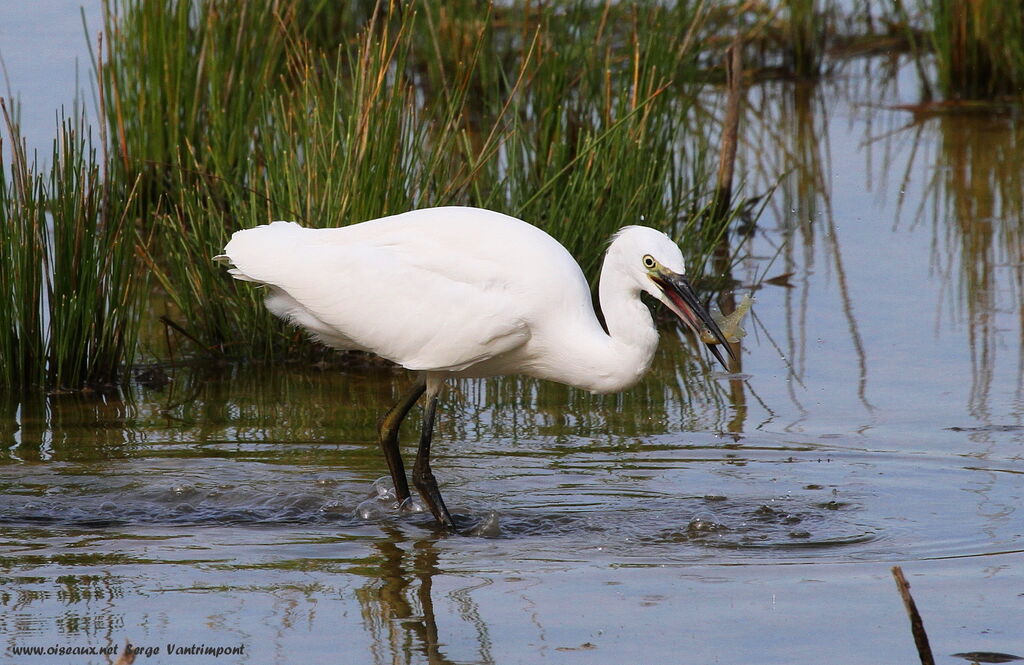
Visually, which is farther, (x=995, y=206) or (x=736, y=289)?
(x=995, y=206)

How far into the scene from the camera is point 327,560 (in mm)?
4102

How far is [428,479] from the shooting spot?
470cm

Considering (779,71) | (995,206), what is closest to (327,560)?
(995,206)

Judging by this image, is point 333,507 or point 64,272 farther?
point 64,272

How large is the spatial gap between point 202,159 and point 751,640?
464 cm

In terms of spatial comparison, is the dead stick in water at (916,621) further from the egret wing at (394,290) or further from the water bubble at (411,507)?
the water bubble at (411,507)

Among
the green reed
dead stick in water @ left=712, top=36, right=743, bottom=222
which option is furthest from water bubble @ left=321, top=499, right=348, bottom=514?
the green reed

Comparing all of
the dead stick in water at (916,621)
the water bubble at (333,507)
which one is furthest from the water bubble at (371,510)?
the dead stick in water at (916,621)

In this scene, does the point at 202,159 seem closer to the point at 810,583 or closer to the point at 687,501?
the point at 687,501

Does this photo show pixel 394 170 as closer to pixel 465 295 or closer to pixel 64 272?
pixel 64 272

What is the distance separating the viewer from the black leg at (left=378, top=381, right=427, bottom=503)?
15.6ft

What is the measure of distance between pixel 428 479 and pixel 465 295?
62 cm

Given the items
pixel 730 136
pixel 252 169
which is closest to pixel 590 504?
pixel 252 169

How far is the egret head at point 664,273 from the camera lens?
427cm
